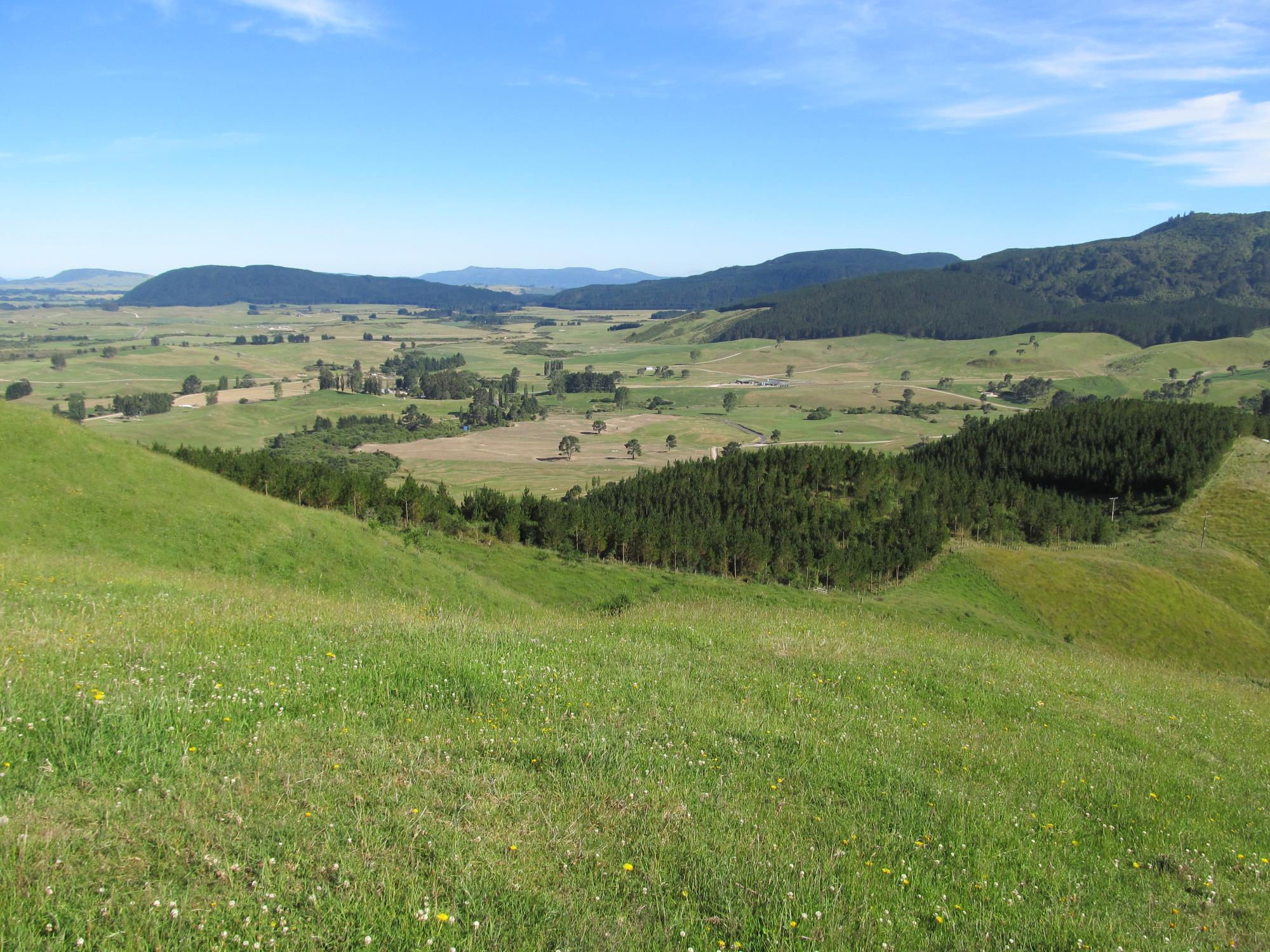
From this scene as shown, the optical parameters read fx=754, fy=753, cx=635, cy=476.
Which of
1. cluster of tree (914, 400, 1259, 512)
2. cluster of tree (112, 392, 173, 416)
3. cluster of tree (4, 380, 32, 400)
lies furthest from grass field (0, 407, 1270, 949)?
cluster of tree (4, 380, 32, 400)

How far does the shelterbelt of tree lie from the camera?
2315 inches

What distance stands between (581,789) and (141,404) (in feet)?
648

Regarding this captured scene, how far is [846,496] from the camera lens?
83.5 metres

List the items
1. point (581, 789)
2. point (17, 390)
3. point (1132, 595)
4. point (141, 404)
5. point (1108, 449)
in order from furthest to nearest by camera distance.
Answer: point (17, 390) < point (141, 404) < point (1108, 449) < point (1132, 595) < point (581, 789)

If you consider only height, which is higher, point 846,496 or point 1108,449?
point 1108,449

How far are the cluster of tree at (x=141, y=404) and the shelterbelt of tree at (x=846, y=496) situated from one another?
121 meters

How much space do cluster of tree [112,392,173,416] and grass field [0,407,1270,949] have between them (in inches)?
7090

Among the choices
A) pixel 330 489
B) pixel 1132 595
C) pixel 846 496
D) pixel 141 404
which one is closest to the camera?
pixel 330 489

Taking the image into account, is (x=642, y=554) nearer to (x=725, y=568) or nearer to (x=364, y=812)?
(x=725, y=568)

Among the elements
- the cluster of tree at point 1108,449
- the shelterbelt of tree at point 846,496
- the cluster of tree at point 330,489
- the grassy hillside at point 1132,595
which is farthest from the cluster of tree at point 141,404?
the grassy hillside at point 1132,595

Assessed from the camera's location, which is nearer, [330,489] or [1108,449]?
[330,489]

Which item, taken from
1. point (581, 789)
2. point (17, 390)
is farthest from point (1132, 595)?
point (17, 390)

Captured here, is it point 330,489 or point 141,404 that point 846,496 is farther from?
point 141,404

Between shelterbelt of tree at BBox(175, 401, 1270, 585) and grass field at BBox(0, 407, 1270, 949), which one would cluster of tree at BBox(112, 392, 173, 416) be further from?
grass field at BBox(0, 407, 1270, 949)
